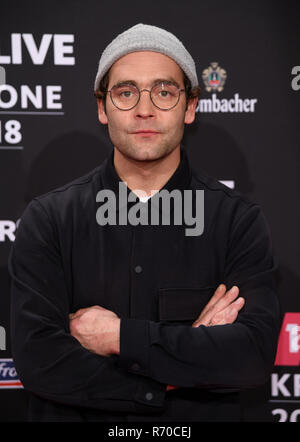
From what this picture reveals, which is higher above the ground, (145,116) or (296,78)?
(296,78)

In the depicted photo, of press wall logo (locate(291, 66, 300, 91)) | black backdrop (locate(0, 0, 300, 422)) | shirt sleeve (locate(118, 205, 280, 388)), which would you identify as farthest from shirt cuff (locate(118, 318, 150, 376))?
press wall logo (locate(291, 66, 300, 91))

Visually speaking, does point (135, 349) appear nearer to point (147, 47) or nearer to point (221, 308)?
point (221, 308)

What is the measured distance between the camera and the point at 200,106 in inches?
93.1

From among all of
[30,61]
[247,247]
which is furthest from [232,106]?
[30,61]

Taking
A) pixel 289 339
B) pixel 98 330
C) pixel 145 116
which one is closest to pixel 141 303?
pixel 98 330

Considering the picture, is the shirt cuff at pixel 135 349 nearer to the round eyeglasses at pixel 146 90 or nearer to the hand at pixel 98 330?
the hand at pixel 98 330

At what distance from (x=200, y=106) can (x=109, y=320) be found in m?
1.16

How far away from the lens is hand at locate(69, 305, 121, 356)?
1.75m

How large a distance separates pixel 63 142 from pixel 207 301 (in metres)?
1.06

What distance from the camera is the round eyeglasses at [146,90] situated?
73.6 inches

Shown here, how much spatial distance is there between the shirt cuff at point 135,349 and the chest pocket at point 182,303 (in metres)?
0.16

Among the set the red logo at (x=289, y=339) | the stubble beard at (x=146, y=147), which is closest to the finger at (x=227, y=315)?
the stubble beard at (x=146, y=147)

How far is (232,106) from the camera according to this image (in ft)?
7.75

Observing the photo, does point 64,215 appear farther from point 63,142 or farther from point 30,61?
point 30,61
